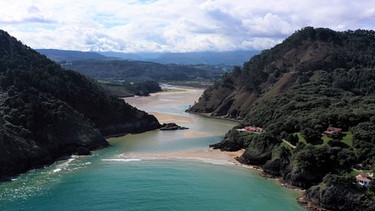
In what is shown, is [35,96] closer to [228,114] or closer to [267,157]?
[267,157]

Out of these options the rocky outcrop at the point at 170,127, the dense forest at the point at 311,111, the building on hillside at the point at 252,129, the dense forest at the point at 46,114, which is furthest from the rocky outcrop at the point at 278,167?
the rocky outcrop at the point at 170,127

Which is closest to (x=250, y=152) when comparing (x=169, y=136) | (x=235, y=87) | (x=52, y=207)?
(x=169, y=136)

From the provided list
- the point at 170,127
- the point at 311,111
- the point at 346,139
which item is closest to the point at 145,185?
the point at 346,139

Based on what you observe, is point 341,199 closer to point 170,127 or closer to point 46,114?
point 46,114

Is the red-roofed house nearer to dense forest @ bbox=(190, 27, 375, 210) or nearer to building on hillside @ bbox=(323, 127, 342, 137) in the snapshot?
dense forest @ bbox=(190, 27, 375, 210)

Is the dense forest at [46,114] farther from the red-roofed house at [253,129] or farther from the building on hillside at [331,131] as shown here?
the building on hillside at [331,131]
